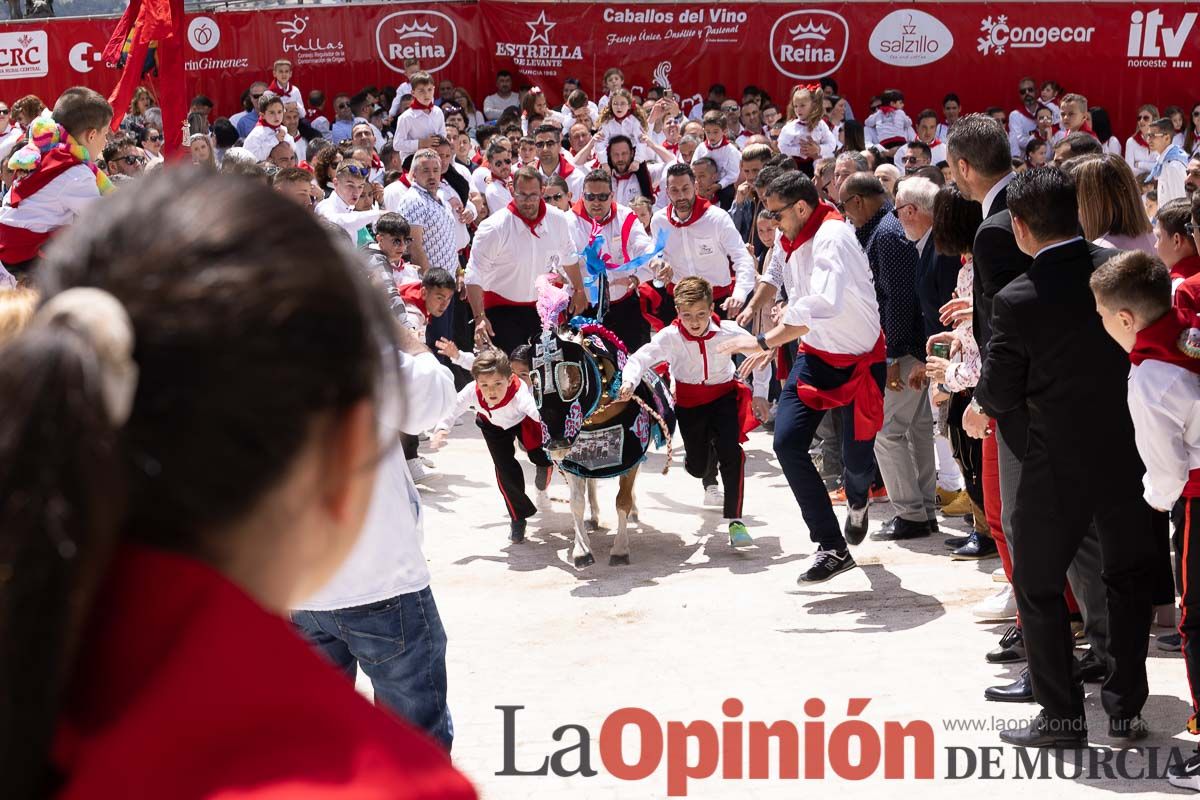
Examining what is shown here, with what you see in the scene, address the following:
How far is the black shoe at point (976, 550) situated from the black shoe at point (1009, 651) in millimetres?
1354

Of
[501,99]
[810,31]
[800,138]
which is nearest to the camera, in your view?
[800,138]

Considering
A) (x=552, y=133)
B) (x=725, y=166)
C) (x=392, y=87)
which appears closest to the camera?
(x=552, y=133)

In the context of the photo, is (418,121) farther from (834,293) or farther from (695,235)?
(834,293)

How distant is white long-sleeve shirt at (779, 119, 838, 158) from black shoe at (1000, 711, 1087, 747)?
918cm

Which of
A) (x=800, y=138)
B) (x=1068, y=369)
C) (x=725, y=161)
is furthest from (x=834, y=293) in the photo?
(x=800, y=138)

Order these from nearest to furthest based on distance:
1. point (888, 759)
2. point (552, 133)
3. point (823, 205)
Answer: point (888, 759)
point (823, 205)
point (552, 133)

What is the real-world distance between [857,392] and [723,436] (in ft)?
2.80

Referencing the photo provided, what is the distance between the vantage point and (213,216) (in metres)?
0.89

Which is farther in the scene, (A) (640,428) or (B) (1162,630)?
(A) (640,428)

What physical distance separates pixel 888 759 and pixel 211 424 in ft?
13.1

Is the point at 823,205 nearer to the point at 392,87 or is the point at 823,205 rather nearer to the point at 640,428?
the point at 640,428

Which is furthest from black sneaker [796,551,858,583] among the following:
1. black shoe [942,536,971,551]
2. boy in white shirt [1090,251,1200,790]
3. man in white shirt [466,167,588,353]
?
man in white shirt [466,167,588,353]

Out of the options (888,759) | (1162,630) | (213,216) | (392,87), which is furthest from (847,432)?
(392,87)

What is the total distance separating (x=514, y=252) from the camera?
28.6ft
